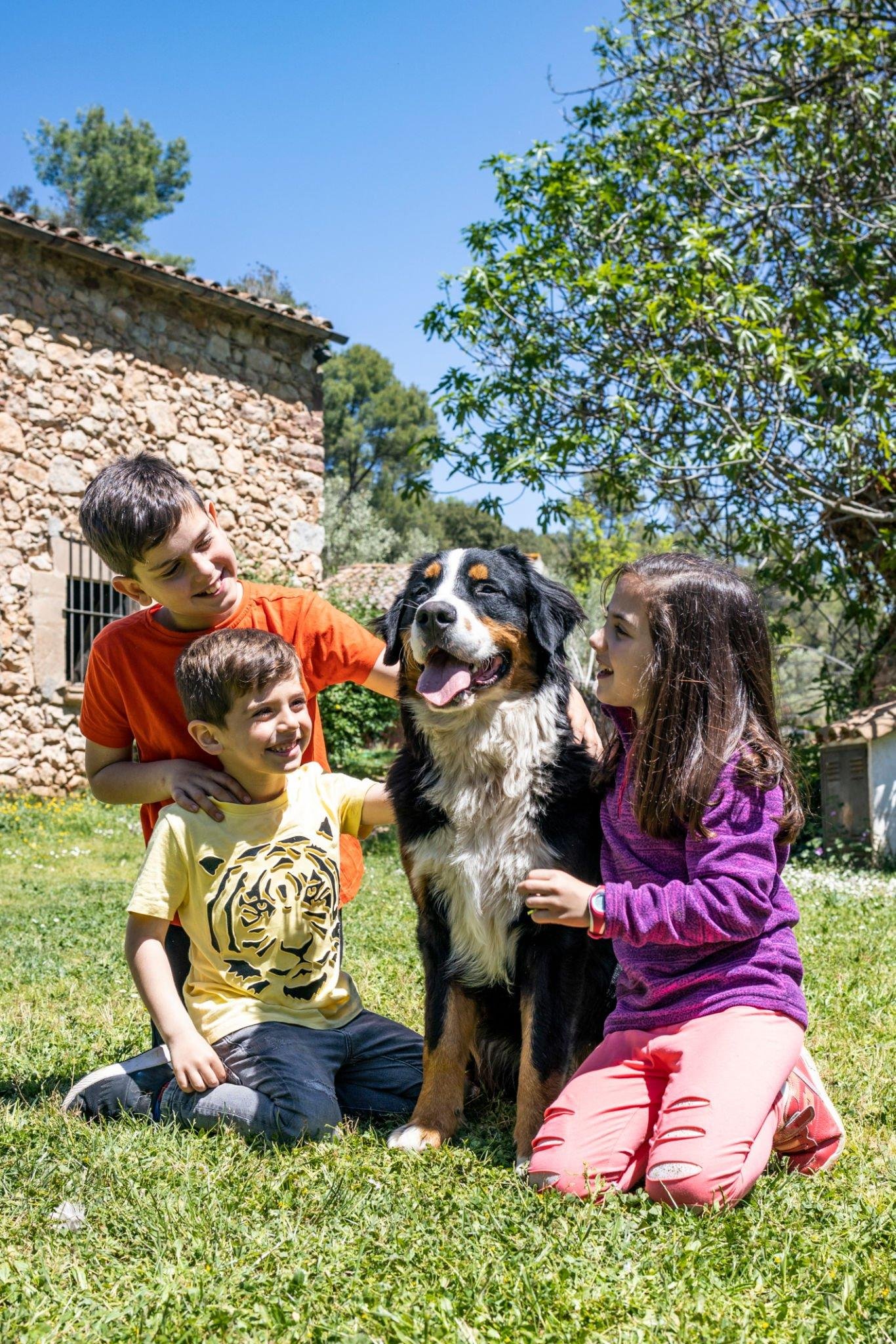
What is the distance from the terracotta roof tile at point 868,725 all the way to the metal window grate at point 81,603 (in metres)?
7.57

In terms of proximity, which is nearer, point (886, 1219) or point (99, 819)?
point (886, 1219)

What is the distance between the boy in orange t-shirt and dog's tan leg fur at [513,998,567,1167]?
0.80m

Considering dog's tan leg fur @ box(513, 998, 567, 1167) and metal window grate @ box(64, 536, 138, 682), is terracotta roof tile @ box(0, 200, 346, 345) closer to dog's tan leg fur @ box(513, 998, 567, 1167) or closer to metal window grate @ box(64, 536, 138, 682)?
metal window grate @ box(64, 536, 138, 682)

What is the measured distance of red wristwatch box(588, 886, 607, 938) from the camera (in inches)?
103

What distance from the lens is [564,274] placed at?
9203 millimetres

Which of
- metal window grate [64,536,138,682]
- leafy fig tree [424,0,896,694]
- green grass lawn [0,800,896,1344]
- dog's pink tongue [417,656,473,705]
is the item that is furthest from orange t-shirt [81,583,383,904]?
metal window grate [64,536,138,682]

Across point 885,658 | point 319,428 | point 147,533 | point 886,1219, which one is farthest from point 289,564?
point 886,1219

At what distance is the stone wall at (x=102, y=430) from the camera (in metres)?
11.7

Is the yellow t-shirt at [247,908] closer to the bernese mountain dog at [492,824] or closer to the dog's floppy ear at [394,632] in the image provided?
the bernese mountain dog at [492,824]

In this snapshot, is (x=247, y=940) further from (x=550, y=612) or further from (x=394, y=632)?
(x=550, y=612)

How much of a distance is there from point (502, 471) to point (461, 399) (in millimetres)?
932

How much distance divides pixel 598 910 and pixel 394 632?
1.11 m

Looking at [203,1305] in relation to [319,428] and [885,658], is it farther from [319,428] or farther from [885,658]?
[319,428]

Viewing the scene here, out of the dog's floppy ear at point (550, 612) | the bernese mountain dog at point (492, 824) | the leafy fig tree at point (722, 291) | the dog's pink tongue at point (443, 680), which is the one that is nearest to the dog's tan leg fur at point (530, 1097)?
the bernese mountain dog at point (492, 824)
